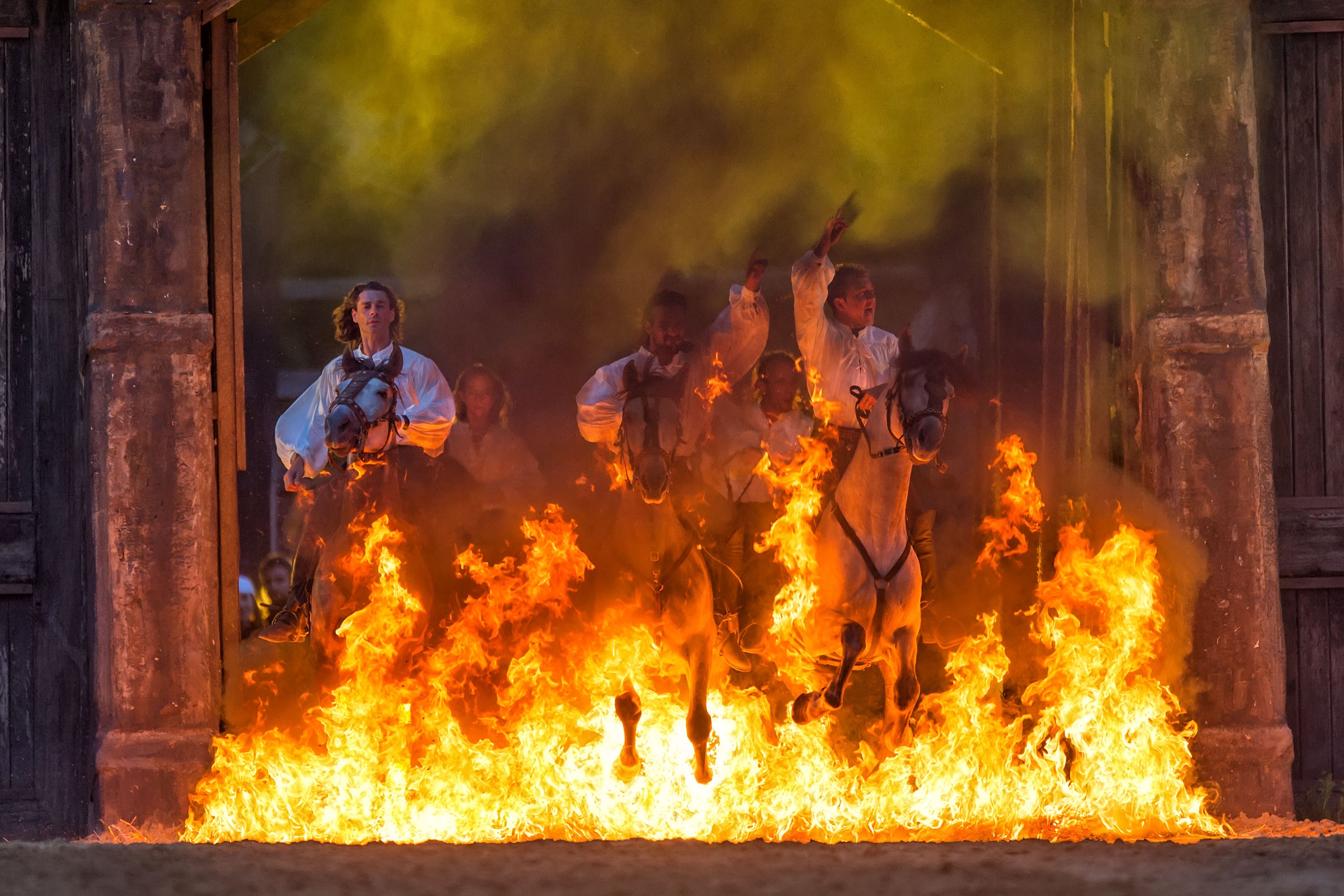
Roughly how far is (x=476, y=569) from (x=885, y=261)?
2841 millimetres

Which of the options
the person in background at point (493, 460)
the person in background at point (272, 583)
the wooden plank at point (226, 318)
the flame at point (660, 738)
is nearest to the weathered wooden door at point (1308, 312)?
the flame at point (660, 738)

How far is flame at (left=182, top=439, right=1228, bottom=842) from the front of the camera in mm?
6082

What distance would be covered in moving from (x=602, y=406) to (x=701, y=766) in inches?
78.7

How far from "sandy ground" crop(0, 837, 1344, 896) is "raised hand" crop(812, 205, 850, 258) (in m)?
3.22

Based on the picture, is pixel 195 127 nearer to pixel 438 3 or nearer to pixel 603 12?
pixel 438 3

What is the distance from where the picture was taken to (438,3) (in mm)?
6809

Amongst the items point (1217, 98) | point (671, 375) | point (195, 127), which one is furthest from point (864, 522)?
point (195, 127)

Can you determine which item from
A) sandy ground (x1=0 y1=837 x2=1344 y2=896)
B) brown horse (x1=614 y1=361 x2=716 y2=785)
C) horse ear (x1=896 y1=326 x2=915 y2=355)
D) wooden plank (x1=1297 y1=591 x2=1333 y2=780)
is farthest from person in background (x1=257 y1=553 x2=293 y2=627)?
wooden plank (x1=1297 y1=591 x2=1333 y2=780)

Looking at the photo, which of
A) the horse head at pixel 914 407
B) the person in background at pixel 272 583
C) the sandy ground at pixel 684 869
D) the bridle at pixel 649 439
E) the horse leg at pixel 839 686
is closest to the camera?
the sandy ground at pixel 684 869

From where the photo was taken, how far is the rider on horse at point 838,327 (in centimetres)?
673

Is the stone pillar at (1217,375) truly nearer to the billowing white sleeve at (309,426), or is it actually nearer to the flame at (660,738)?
the flame at (660,738)

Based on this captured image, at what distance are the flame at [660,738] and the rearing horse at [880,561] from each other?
0.19 m

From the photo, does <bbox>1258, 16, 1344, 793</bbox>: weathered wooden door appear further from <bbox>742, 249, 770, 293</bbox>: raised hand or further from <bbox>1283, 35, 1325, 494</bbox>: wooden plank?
<bbox>742, 249, 770, 293</bbox>: raised hand

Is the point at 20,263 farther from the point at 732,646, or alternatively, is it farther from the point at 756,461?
the point at 732,646
